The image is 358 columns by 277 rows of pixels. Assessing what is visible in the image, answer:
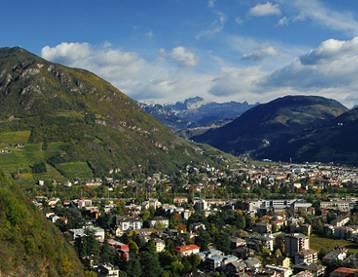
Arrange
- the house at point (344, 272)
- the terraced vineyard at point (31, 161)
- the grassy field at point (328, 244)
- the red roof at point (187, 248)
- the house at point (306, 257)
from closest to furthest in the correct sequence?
the house at point (344, 272)
the house at point (306, 257)
the red roof at point (187, 248)
the grassy field at point (328, 244)
the terraced vineyard at point (31, 161)

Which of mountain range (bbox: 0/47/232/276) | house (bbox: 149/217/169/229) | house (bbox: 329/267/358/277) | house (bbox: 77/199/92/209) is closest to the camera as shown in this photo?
house (bbox: 329/267/358/277)

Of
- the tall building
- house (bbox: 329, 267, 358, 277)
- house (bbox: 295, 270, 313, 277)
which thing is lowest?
house (bbox: 295, 270, 313, 277)

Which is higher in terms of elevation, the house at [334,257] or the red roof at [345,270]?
the house at [334,257]

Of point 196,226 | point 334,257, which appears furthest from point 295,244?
point 196,226

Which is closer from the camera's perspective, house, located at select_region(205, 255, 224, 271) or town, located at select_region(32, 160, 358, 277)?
town, located at select_region(32, 160, 358, 277)

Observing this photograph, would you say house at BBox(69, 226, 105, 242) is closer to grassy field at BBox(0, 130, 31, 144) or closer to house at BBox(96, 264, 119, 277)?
house at BBox(96, 264, 119, 277)

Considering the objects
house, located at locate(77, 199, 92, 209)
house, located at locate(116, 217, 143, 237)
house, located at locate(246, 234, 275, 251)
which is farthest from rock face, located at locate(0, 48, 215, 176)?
house, located at locate(246, 234, 275, 251)

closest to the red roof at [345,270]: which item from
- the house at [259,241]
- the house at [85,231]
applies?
the house at [259,241]

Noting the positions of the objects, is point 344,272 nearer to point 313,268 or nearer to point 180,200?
point 313,268

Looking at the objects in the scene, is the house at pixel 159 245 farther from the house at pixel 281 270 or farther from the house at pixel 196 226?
the house at pixel 281 270
